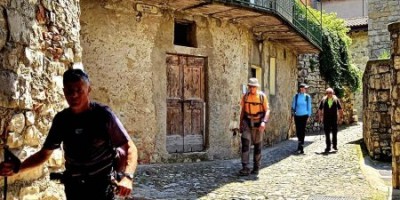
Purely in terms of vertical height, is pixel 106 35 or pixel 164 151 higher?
pixel 106 35

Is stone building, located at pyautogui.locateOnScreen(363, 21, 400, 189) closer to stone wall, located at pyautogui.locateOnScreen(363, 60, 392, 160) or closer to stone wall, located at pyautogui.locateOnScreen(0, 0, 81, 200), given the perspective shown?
stone wall, located at pyautogui.locateOnScreen(363, 60, 392, 160)

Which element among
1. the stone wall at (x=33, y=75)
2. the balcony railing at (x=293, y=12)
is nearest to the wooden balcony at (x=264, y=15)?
the balcony railing at (x=293, y=12)

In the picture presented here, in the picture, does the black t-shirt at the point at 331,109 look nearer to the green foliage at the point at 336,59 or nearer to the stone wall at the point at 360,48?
the green foliage at the point at 336,59

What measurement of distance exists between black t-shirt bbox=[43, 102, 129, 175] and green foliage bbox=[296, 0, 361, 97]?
17.0 m

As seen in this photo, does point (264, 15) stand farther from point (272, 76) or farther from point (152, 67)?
point (272, 76)

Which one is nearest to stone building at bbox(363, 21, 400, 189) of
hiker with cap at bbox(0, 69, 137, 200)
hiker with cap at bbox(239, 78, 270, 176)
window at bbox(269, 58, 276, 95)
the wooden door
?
hiker with cap at bbox(239, 78, 270, 176)

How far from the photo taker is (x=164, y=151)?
9.30 meters

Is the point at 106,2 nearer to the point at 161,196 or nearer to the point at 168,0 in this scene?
the point at 168,0

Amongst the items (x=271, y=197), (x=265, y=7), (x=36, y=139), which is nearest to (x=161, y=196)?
(x=271, y=197)

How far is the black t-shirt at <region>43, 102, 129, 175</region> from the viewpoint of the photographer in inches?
106

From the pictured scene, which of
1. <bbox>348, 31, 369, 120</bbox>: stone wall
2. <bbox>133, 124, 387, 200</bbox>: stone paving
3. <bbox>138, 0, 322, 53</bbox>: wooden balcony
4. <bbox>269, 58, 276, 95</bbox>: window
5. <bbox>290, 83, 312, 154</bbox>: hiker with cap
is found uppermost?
<bbox>348, 31, 369, 120</bbox>: stone wall

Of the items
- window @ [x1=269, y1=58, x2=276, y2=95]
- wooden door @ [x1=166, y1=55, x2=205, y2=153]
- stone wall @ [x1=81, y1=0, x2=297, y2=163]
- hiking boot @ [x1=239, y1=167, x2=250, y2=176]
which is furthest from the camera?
window @ [x1=269, y1=58, x2=276, y2=95]

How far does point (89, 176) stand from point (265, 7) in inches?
319

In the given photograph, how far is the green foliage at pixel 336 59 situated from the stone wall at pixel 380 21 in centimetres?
461
